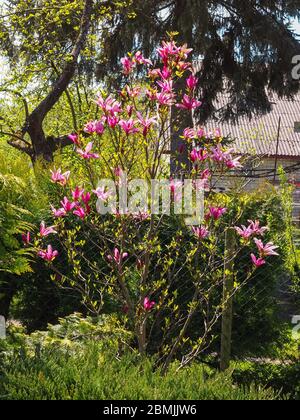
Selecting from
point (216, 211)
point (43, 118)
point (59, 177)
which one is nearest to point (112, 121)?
point (59, 177)

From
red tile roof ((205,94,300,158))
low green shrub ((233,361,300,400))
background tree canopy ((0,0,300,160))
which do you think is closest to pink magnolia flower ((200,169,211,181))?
low green shrub ((233,361,300,400))

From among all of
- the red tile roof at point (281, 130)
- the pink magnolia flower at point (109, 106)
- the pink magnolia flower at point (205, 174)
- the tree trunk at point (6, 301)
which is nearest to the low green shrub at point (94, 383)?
the pink magnolia flower at point (205, 174)

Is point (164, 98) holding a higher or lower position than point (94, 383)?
higher

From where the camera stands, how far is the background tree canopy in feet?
38.1

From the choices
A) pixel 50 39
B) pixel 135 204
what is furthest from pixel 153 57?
pixel 135 204

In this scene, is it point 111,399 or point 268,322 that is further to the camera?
point 268,322

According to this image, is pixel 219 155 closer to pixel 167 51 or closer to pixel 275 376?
pixel 167 51

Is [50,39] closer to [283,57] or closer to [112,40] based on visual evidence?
[112,40]

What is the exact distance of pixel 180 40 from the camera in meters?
11.6

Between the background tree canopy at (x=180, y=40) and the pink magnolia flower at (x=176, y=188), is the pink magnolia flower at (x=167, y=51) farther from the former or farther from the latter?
the background tree canopy at (x=180, y=40)

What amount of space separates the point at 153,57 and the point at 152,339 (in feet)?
26.7

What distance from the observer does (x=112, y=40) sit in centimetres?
1273

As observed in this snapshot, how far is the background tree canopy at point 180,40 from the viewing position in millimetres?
11602
